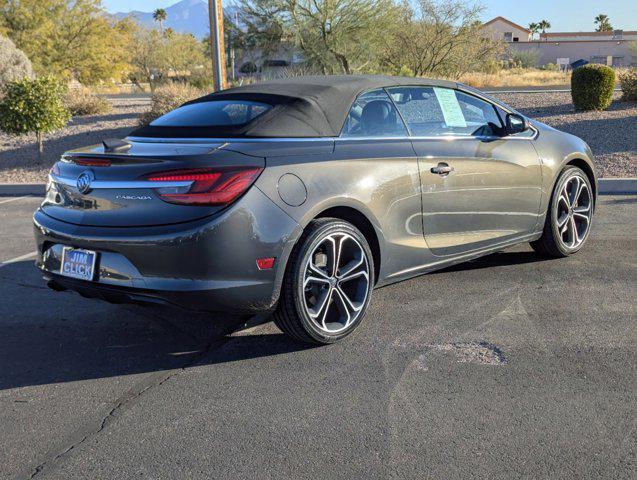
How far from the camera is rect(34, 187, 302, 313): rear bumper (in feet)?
12.6

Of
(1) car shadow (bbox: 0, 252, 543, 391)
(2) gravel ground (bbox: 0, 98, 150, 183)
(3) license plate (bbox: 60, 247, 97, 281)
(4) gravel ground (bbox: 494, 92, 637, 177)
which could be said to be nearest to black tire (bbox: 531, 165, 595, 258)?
(1) car shadow (bbox: 0, 252, 543, 391)

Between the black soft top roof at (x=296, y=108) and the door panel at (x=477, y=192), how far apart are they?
580mm

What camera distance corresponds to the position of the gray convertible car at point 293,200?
3896 mm

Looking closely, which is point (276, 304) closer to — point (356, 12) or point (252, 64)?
point (356, 12)

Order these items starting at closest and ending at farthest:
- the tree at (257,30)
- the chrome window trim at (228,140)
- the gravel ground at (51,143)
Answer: the chrome window trim at (228,140)
the gravel ground at (51,143)
the tree at (257,30)

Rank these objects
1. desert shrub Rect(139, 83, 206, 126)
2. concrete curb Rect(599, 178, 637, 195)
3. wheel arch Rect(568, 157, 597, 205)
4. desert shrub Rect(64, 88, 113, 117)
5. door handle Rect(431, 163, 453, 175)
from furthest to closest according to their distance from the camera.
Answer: desert shrub Rect(64, 88, 113, 117)
desert shrub Rect(139, 83, 206, 126)
concrete curb Rect(599, 178, 637, 195)
wheel arch Rect(568, 157, 597, 205)
door handle Rect(431, 163, 453, 175)

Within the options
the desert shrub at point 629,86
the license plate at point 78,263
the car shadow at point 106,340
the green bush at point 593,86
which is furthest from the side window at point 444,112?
the desert shrub at point 629,86

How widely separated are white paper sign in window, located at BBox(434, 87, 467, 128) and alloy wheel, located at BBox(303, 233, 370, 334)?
1482mm

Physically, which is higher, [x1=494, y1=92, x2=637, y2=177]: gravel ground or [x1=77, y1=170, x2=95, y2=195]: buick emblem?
[x1=77, y1=170, x2=95, y2=195]: buick emblem

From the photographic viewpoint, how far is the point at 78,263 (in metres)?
4.17

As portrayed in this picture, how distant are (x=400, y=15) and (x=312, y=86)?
2333 cm

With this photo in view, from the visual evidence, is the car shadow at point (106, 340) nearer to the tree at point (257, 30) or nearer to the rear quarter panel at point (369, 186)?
the rear quarter panel at point (369, 186)

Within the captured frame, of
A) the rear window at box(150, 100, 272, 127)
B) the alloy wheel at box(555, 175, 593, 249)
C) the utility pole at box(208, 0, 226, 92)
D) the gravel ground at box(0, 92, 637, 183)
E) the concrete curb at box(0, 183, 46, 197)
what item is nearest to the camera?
the rear window at box(150, 100, 272, 127)

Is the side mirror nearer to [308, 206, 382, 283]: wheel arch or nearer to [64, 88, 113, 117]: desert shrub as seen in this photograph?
[308, 206, 382, 283]: wheel arch
